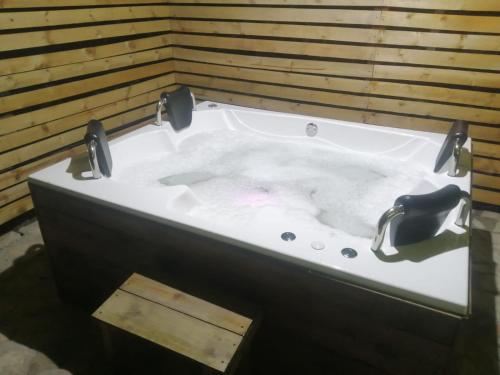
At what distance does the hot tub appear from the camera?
1.27 metres

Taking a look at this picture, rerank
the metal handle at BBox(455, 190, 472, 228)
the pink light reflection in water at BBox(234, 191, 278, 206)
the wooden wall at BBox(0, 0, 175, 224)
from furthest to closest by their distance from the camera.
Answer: the wooden wall at BBox(0, 0, 175, 224) → the pink light reflection in water at BBox(234, 191, 278, 206) → the metal handle at BBox(455, 190, 472, 228)

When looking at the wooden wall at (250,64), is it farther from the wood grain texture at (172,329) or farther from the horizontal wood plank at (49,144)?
the wood grain texture at (172,329)

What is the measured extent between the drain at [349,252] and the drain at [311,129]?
1.54 metres

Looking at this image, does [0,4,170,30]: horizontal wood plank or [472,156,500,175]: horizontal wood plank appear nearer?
[0,4,170,30]: horizontal wood plank

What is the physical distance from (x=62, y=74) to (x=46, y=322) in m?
1.70

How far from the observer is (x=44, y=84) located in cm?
254

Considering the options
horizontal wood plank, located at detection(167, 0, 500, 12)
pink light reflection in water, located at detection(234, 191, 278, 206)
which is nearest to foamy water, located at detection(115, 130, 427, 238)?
pink light reflection in water, located at detection(234, 191, 278, 206)

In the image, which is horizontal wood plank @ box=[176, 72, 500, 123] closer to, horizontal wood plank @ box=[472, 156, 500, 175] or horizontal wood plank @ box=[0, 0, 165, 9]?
horizontal wood plank @ box=[472, 156, 500, 175]

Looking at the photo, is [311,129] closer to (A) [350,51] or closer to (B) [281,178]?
(B) [281,178]

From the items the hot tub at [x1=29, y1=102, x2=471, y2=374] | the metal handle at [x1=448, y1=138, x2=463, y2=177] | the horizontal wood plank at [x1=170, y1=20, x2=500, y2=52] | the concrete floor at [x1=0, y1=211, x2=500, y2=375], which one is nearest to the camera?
the hot tub at [x1=29, y1=102, x2=471, y2=374]

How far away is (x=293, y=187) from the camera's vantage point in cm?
230

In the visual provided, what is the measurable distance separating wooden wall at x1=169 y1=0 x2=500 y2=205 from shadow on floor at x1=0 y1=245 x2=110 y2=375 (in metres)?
2.28

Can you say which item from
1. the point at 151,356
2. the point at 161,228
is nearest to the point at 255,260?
the point at 161,228

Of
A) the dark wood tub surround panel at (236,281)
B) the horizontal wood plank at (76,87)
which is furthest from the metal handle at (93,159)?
the horizontal wood plank at (76,87)
